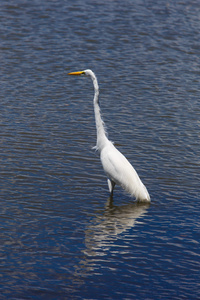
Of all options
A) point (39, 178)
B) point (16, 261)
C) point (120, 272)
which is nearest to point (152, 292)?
point (120, 272)

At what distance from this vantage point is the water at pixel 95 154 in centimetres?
827

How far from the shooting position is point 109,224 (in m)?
9.96

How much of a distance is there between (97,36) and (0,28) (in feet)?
14.4

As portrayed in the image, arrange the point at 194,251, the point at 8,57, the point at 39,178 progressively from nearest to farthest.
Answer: the point at 194,251, the point at 39,178, the point at 8,57

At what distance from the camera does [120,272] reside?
27.2ft

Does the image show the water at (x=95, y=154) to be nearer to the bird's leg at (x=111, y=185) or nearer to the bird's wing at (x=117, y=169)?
the bird's leg at (x=111, y=185)

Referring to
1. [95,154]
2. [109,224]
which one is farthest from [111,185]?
[95,154]

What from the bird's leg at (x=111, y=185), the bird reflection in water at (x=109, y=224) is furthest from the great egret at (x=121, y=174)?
the bird reflection in water at (x=109, y=224)

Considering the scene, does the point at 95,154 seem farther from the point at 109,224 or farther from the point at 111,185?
the point at 109,224

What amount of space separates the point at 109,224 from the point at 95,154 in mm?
3343

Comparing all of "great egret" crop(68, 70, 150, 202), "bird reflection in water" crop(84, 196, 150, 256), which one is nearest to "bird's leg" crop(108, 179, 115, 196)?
"great egret" crop(68, 70, 150, 202)

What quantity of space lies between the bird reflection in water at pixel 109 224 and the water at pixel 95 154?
0.02 meters

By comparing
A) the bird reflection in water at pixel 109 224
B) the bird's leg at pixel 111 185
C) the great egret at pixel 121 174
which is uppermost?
the great egret at pixel 121 174

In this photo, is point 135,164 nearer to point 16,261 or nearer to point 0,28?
point 16,261
